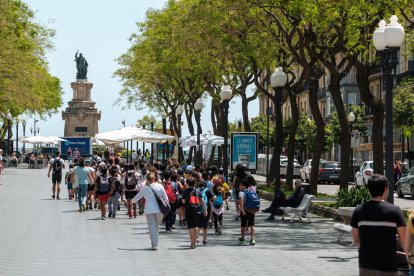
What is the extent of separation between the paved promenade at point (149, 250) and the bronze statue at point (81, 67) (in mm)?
94790

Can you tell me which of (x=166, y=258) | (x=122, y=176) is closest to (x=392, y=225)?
(x=166, y=258)

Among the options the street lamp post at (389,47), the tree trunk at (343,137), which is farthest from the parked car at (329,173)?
the street lamp post at (389,47)

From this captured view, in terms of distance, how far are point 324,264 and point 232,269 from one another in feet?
5.94

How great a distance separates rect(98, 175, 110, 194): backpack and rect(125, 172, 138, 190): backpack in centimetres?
54

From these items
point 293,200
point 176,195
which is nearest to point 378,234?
point 176,195

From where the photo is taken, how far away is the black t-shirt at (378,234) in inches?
364

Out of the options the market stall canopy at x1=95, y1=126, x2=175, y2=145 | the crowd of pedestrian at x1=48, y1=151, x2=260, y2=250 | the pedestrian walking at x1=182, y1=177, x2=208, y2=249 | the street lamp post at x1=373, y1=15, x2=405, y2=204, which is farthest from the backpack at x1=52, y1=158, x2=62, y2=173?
the street lamp post at x1=373, y1=15, x2=405, y2=204

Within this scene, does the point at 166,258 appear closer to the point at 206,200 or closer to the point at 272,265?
the point at 272,265

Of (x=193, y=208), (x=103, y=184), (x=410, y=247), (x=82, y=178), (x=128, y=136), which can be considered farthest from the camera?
(x=128, y=136)

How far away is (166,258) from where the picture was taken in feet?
57.5

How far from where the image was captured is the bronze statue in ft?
403

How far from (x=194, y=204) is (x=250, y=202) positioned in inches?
45.5

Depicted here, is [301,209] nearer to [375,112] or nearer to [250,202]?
[375,112]

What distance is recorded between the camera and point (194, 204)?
20125 millimetres
